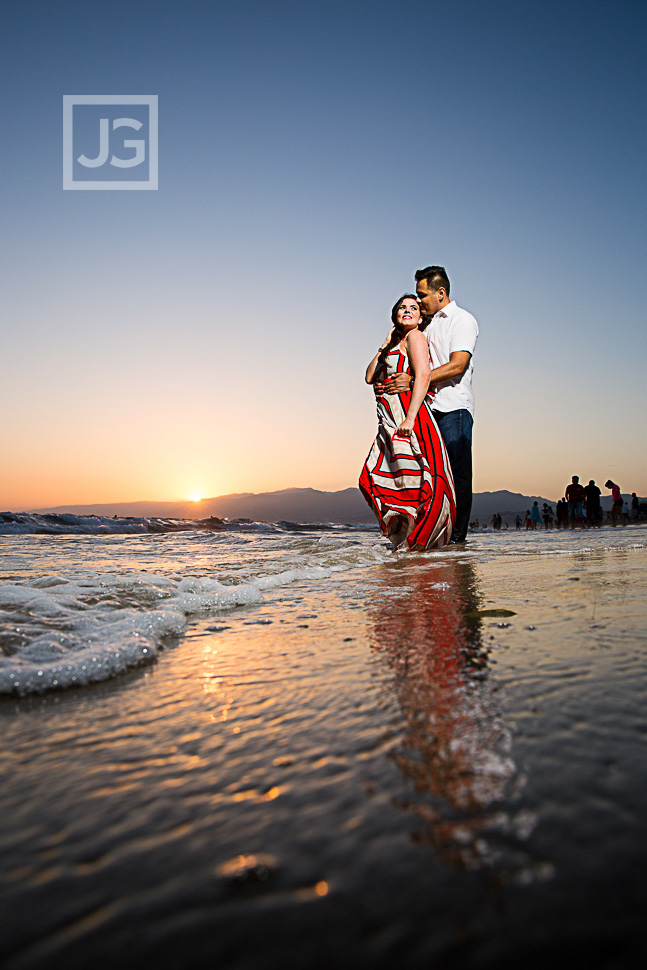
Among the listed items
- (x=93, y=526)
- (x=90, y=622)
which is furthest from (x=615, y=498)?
(x=90, y=622)

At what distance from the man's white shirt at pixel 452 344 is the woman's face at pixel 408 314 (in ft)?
1.04

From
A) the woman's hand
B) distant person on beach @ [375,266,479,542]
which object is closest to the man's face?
distant person on beach @ [375,266,479,542]

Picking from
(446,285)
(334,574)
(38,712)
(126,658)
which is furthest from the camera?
(446,285)

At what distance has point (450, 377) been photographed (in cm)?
499

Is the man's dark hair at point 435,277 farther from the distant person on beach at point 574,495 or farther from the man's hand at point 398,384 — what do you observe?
the distant person on beach at point 574,495

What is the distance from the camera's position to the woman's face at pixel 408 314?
4883mm

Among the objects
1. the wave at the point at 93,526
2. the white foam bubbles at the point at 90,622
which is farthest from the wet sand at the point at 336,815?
the wave at the point at 93,526

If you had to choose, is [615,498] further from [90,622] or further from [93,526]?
[90,622]

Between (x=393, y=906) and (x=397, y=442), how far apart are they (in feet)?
14.3

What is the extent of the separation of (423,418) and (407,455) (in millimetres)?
345

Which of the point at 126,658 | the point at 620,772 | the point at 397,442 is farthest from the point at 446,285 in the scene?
the point at 620,772

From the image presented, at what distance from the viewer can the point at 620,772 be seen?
0.71 meters

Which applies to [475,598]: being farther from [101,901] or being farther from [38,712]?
[101,901]

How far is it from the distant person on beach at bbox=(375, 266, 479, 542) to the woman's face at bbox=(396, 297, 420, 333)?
32 cm
